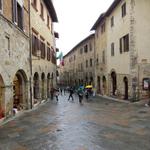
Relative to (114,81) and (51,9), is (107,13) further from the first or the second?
(114,81)

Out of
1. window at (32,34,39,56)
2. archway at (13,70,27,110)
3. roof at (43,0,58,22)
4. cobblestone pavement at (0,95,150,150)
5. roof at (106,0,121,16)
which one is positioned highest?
roof at (43,0,58,22)

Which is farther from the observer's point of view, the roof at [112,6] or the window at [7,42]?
the roof at [112,6]

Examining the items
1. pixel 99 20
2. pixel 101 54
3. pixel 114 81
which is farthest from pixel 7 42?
pixel 101 54

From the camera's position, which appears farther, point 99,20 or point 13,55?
point 99,20

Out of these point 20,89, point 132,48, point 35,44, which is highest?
point 35,44

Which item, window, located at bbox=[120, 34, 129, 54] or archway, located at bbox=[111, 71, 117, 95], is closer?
window, located at bbox=[120, 34, 129, 54]

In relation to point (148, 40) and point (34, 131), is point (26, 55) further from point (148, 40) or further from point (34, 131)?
point (148, 40)

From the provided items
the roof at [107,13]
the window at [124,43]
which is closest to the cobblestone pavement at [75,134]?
the window at [124,43]

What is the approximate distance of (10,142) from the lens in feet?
32.1

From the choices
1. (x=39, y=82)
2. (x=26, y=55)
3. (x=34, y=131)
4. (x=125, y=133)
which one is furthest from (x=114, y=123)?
(x=39, y=82)

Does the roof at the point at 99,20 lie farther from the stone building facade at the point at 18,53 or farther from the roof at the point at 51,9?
the stone building facade at the point at 18,53

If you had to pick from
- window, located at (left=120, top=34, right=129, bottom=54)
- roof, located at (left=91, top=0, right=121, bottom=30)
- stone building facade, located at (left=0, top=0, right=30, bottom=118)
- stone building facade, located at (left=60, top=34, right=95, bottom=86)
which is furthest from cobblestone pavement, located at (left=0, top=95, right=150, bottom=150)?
stone building facade, located at (left=60, top=34, right=95, bottom=86)

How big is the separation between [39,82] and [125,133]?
13.9 m

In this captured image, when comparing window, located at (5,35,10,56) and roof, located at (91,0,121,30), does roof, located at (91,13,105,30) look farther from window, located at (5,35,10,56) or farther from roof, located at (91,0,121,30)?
window, located at (5,35,10,56)
